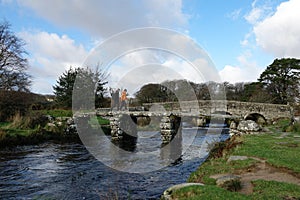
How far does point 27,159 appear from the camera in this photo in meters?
13.1

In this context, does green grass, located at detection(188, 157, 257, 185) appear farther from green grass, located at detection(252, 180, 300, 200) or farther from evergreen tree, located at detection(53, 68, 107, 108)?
evergreen tree, located at detection(53, 68, 107, 108)

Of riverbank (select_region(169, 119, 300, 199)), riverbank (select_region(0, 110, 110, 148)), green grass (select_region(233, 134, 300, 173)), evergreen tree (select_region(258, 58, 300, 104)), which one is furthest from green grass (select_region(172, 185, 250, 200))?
evergreen tree (select_region(258, 58, 300, 104))

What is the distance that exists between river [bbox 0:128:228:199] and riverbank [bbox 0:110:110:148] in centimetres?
266

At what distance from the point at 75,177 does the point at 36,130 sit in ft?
37.4

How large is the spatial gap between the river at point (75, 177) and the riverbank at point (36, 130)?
266 cm

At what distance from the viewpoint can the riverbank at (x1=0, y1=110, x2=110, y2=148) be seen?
17092 mm

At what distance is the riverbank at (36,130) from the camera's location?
17.1 meters

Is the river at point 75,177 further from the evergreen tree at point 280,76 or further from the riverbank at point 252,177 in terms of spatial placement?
the evergreen tree at point 280,76

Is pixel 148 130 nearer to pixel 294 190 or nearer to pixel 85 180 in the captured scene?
pixel 85 180

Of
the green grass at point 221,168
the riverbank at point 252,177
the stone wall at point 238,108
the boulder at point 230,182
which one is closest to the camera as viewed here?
the riverbank at point 252,177

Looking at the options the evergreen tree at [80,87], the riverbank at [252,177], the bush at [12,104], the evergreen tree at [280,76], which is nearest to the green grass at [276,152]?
the riverbank at [252,177]

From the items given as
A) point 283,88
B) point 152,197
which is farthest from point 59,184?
point 283,88

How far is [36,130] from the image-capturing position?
19641 mm

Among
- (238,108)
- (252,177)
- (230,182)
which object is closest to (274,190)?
(230,182)
